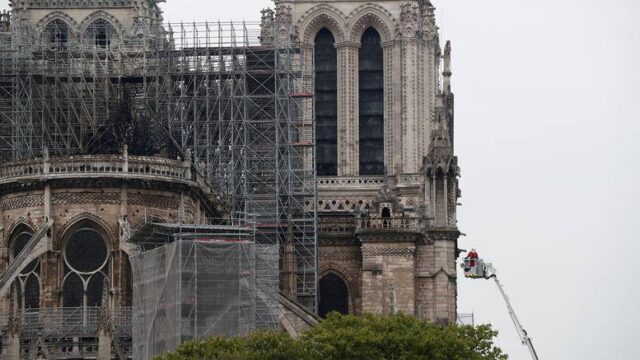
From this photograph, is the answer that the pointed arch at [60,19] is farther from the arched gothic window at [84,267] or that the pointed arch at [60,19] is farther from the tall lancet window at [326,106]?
the arched gothic window at [84,267]

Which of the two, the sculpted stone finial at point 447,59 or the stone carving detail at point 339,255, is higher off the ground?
the sculpted stone finial at point 447,59

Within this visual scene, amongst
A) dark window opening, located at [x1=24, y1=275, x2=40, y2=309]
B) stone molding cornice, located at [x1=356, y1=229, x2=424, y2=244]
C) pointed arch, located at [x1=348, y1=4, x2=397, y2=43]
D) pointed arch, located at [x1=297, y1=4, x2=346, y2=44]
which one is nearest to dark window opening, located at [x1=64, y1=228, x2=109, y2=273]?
dark window opening, located at [x1=24, y1=275, x2=40, y2=309]

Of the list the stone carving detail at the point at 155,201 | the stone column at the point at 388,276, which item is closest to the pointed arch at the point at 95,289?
the stone carving detail at the point at 155,201

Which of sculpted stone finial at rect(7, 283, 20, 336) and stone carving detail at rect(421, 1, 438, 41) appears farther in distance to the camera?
stone carving detail at rect(421, 1, 438, 41)

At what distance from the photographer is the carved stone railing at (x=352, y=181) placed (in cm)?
11512

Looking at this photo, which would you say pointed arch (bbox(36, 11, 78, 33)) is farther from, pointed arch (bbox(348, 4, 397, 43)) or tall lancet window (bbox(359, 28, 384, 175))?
tall lancet window (bbox(359, 28, 384, 175))

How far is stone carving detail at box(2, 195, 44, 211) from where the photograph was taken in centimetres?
9200

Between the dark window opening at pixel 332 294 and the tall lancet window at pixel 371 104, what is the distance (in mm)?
5462

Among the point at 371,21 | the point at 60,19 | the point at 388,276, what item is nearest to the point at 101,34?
the point at 60,19

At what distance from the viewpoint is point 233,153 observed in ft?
349

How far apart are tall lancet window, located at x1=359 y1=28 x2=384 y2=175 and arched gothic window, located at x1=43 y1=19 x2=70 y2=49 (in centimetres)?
1277

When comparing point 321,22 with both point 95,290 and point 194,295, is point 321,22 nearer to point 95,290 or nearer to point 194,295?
point 95,290

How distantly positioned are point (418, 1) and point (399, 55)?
254 cm

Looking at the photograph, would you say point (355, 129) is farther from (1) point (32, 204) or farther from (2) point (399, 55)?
(1) point (32, 204)
